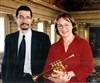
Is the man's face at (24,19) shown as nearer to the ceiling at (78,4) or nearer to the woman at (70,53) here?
the woman at (70,53)

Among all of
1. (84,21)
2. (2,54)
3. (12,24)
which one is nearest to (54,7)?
(84,21)

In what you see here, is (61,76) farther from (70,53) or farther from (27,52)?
(27,52)

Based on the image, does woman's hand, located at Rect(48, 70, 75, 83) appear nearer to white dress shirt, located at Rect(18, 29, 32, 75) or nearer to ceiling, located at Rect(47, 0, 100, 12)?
white dress shirt, located at Rect(18, 29, 32, 75)

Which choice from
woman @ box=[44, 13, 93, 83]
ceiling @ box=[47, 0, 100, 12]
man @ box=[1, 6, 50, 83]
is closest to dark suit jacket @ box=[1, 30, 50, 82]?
man @ box=[1, 6, 50, 83]

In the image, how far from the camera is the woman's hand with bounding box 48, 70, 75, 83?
117 centimetres

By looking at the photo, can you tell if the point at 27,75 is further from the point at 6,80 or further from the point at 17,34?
the point at 17,34

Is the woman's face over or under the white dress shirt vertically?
over

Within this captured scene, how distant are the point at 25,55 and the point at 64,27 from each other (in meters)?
0.39

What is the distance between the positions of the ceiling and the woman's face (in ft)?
2.20

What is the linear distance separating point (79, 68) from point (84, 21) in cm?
78

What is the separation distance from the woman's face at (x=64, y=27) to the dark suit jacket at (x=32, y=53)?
0.64 ft

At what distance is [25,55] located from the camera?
1.44 meters

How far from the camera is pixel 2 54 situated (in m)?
1.42

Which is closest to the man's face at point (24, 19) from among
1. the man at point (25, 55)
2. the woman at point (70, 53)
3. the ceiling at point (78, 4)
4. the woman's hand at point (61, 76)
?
the man at point (25, 55)
